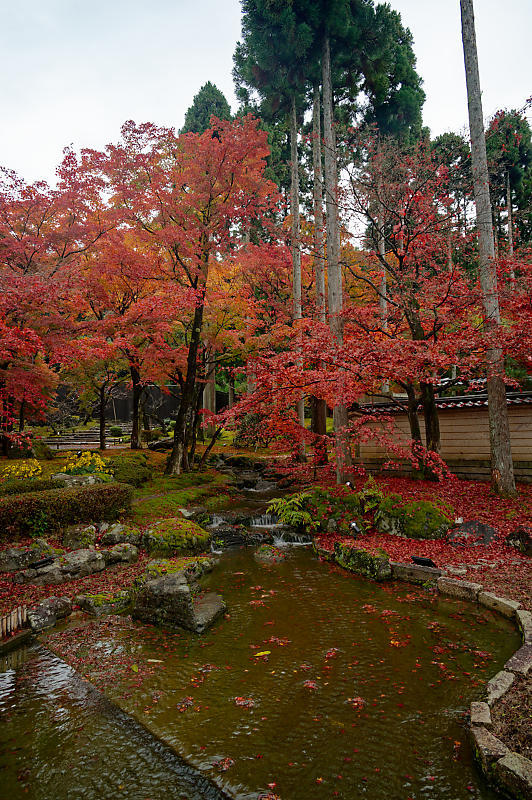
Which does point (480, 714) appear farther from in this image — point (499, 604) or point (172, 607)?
point (172, 607)

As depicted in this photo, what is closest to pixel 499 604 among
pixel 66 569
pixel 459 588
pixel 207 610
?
pixel 459 588

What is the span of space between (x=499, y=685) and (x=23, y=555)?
302 inches

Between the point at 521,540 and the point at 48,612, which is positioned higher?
the point at 521,540

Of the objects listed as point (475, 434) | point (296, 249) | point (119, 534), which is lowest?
point (119, 534)

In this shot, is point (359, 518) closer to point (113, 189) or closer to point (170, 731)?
point (170, 731)

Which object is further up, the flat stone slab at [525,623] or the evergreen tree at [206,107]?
the evergreen tree at [206,107]

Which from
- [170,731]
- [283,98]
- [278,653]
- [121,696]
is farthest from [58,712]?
[283,98]

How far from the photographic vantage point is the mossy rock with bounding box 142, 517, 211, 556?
8.70 m

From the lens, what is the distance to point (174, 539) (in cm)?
878

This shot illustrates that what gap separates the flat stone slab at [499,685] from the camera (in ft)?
11.8

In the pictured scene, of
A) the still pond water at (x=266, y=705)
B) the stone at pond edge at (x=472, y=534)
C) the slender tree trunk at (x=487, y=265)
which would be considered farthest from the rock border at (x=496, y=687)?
the slender tree trunk at (x=487, y=265)

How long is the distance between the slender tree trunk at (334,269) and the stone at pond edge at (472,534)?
3.23 metres

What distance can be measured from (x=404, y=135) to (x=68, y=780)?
22.8 meters

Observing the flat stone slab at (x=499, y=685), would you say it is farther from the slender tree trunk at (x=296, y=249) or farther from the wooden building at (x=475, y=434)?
the slender tree trunk at (x=296, y=249)
